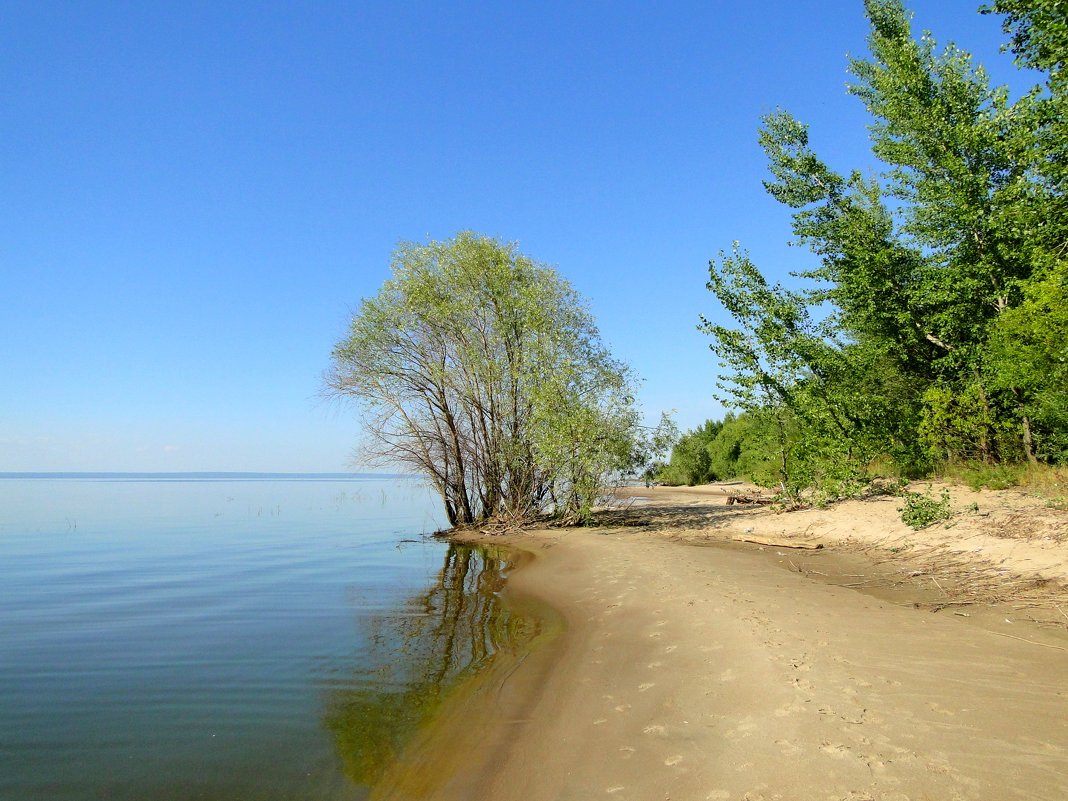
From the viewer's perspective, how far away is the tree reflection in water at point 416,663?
551 cm

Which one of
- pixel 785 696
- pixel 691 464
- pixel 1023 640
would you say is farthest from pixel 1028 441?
pixel 691 464

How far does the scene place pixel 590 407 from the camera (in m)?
20.5

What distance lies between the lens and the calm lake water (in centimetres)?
513

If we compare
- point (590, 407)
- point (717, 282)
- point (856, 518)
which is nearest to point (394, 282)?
point (590, 407)

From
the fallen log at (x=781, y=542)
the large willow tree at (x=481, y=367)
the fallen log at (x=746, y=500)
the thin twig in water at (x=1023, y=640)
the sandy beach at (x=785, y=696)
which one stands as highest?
the large willow tree at (x=481, y=367)

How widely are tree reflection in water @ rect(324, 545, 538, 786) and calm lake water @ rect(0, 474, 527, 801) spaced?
1.1 inches

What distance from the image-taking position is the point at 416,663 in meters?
7.92

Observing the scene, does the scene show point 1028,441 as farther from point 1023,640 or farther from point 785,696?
point 785,696

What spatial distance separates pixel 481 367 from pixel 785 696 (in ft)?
61.5

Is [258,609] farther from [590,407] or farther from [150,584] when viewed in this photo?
[590,407]

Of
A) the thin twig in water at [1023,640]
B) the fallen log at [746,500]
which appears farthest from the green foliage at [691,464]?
the thin twig in water at [1023,640]

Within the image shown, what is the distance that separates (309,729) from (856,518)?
14.1 m

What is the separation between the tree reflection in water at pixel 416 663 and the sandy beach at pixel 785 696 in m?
0.37

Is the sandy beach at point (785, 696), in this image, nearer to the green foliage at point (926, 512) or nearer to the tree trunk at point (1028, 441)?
the green foliage at point (926, 512)
